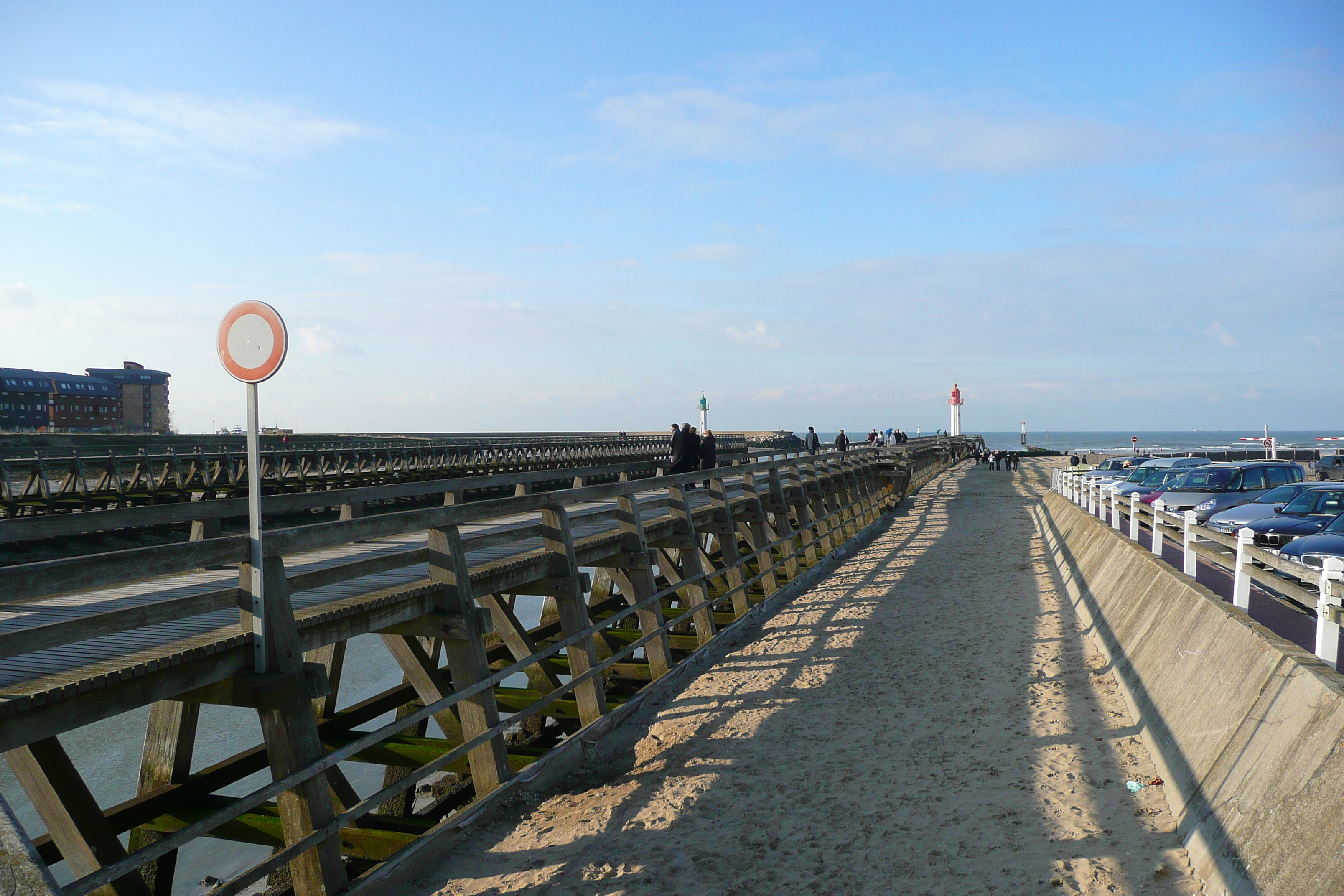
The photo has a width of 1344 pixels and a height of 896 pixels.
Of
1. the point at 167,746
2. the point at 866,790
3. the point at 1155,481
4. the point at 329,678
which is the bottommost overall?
the point at 866,790

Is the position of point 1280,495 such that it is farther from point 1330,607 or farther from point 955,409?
point 955,409

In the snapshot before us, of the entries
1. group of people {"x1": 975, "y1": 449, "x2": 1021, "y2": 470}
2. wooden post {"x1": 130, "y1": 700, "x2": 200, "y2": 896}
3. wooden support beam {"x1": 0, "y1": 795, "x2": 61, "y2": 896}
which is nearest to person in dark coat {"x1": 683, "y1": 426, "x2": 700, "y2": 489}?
wooden post {"x1": 130, "y1": 700, "x2": 200, "y2": 896}

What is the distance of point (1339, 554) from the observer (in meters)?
9.78

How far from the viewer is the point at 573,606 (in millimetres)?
7613

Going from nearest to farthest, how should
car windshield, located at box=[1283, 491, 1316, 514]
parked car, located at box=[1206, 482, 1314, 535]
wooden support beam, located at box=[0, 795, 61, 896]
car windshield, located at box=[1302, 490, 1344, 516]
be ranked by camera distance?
wooden support beam, located at box=[0, 795, 61, 896]
car windshield, located at box=[1302, 490, 1344, 516]
car windshield, located at box=[1283, 491, 1316, 514]
parked car, located at box=[1206, 482, 1314, 535]

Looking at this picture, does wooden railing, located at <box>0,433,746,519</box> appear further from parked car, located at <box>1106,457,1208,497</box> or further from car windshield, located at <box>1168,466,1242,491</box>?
car windshield, located at <box>1168,466,1242,491</box>

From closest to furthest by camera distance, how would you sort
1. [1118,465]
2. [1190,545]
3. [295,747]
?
[295,747] → [1190,545] → [1118,465]

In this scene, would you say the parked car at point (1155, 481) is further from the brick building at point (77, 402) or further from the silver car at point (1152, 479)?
the brick building at point (77, 402)

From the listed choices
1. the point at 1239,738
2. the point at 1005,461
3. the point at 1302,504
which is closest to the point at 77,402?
the point at 1005,461

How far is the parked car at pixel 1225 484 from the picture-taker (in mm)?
18188

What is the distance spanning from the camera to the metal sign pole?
14.4 feet

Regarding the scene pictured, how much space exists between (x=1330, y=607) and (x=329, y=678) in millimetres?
6378

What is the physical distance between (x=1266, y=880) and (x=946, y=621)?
7737 mm

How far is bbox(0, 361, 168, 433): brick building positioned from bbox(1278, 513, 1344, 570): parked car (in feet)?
278
